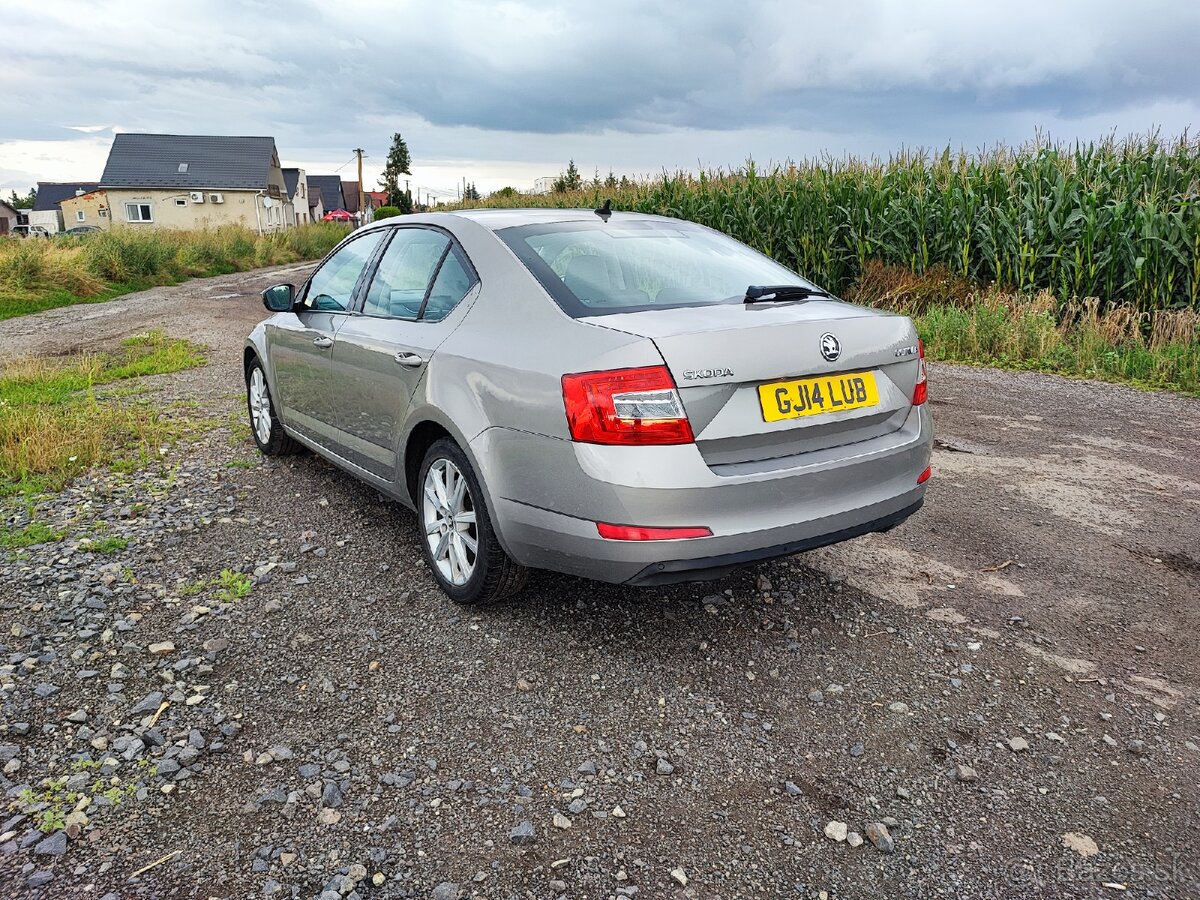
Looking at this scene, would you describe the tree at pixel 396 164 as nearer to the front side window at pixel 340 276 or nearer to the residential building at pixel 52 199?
the residential building at pixel 52 199

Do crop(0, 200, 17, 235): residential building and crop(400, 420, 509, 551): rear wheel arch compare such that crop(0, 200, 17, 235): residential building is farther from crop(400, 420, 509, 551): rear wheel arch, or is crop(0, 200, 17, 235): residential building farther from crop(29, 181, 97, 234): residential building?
crop(400, 420, 509, 551): rear wheel arch

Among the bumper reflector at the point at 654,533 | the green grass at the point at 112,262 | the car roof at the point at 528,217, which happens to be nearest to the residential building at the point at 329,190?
the green grass at the point at 112,262

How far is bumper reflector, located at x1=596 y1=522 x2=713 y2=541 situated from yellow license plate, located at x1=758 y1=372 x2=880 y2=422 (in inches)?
17.9

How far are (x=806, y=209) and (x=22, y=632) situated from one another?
12512 mm

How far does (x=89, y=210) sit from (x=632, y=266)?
267 ft

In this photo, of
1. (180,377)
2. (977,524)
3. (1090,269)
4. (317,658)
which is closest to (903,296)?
(1090,269)

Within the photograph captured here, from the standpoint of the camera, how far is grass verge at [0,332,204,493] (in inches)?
223

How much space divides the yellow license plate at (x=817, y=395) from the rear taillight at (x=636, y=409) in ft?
1.10

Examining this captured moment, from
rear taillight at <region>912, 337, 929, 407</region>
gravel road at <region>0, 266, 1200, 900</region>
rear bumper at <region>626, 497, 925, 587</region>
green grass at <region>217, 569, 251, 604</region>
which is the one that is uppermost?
rear taillight at <region>912, 337, 929, 407</region>

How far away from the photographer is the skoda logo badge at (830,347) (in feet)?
10.1

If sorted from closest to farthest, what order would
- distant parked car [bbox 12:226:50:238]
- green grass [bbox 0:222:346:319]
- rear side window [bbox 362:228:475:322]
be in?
rear side window [bbox 362:228:475:322] < green grass [bbox 0:222:346:319] < distant parked car [bbox 12:226:50:238]

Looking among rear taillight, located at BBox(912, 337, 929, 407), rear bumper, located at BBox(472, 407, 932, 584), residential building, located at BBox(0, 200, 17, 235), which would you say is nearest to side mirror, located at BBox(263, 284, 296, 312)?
rear bumper, located at BBox(472, 407, 932, 584)

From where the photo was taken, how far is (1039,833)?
92.7 inches

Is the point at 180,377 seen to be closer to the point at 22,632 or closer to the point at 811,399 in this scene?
the point at 22,632
